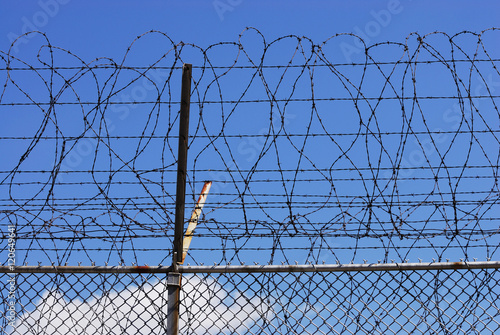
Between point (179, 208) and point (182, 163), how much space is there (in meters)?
0.26

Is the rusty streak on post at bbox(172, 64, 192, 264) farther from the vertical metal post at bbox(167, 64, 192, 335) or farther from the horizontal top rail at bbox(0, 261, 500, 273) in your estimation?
the horizontal top rail at bbox(0, 261, 500, 273)

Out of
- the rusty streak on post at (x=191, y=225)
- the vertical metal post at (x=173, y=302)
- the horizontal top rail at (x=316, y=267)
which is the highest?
the rusty streak on post at (x=191, y=225)

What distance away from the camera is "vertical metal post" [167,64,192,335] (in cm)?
327

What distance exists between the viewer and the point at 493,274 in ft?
11.1

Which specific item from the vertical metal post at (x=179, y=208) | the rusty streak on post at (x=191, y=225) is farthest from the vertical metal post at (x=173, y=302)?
the rusty streak on post at (x=191, y=225)

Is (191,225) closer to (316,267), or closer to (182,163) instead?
(182,163)

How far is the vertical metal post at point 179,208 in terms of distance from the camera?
3270mm

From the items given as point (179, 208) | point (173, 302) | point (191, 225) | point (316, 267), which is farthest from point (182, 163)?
point (316, 267)

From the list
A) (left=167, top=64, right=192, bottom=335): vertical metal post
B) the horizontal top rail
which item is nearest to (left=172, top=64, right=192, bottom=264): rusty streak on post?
(left=167, top=64, right=192, bottom=335): vertical metal post

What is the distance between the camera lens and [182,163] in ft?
11.2

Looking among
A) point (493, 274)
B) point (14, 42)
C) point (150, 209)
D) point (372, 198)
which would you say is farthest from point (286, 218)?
point (14, 42)

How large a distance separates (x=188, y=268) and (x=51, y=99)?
135cm

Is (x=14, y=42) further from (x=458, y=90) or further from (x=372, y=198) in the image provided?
(x=458, y=90)

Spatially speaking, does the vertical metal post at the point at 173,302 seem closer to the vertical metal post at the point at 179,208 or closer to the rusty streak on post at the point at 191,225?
the vertical metal post at the point at 179,208
